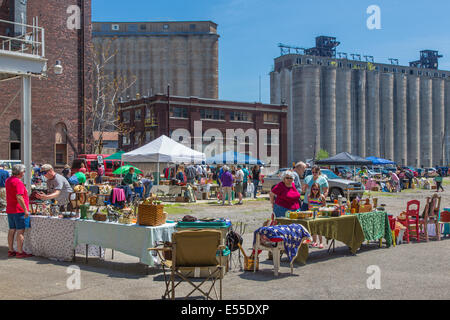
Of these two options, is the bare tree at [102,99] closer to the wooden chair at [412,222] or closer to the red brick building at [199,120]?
the red brick building at [199,120]

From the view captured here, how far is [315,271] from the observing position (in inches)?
338

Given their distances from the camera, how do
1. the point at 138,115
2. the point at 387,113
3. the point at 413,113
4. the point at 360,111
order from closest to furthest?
the point at 138,115 → the point at 360,111 → the point at 387,113 → the point at 413,113

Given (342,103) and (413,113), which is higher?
(342,103)

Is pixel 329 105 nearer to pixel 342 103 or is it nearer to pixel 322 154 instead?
pixel 342 103

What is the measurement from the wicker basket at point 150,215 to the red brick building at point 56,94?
88.2 ft

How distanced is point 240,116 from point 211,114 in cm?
515

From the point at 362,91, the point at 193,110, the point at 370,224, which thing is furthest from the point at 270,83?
the point at 370,224

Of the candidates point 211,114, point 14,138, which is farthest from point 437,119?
point 14,138

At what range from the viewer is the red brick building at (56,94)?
32688 mm

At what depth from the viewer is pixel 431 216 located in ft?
40.4

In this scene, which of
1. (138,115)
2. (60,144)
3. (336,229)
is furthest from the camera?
(138,115)

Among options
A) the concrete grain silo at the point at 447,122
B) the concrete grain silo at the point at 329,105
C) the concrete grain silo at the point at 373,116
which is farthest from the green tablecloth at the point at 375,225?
the concrete grain silo at the point at 447,122

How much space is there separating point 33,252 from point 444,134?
122607 millimetres
